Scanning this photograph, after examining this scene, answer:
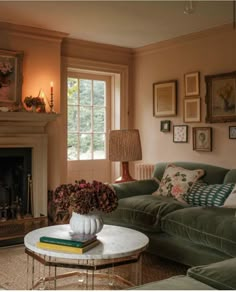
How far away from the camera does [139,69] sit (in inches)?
223

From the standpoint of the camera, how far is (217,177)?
3963 mm

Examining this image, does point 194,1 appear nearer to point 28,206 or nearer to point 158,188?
point 158,188

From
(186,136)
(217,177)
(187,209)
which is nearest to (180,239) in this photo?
(187,209)

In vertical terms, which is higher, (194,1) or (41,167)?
(194,1)

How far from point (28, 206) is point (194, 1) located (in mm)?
2878

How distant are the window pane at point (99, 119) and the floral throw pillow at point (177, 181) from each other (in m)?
1.72

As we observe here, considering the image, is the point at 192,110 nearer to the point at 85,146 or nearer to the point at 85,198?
the point at 85,146

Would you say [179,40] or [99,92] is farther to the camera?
[99,92]

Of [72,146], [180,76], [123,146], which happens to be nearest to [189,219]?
[123,146]

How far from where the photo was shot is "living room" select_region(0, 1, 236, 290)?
4500 millimetres

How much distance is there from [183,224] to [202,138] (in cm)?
184

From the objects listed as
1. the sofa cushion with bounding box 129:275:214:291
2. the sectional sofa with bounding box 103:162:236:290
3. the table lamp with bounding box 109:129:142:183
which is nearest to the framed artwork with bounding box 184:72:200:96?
the table lamp with bounding box 109:129:142:183

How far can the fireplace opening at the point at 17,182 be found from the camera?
4562 millimetres

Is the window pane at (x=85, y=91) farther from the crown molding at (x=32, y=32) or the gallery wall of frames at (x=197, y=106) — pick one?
the gallery wall of frames at (x=197, y=106)
